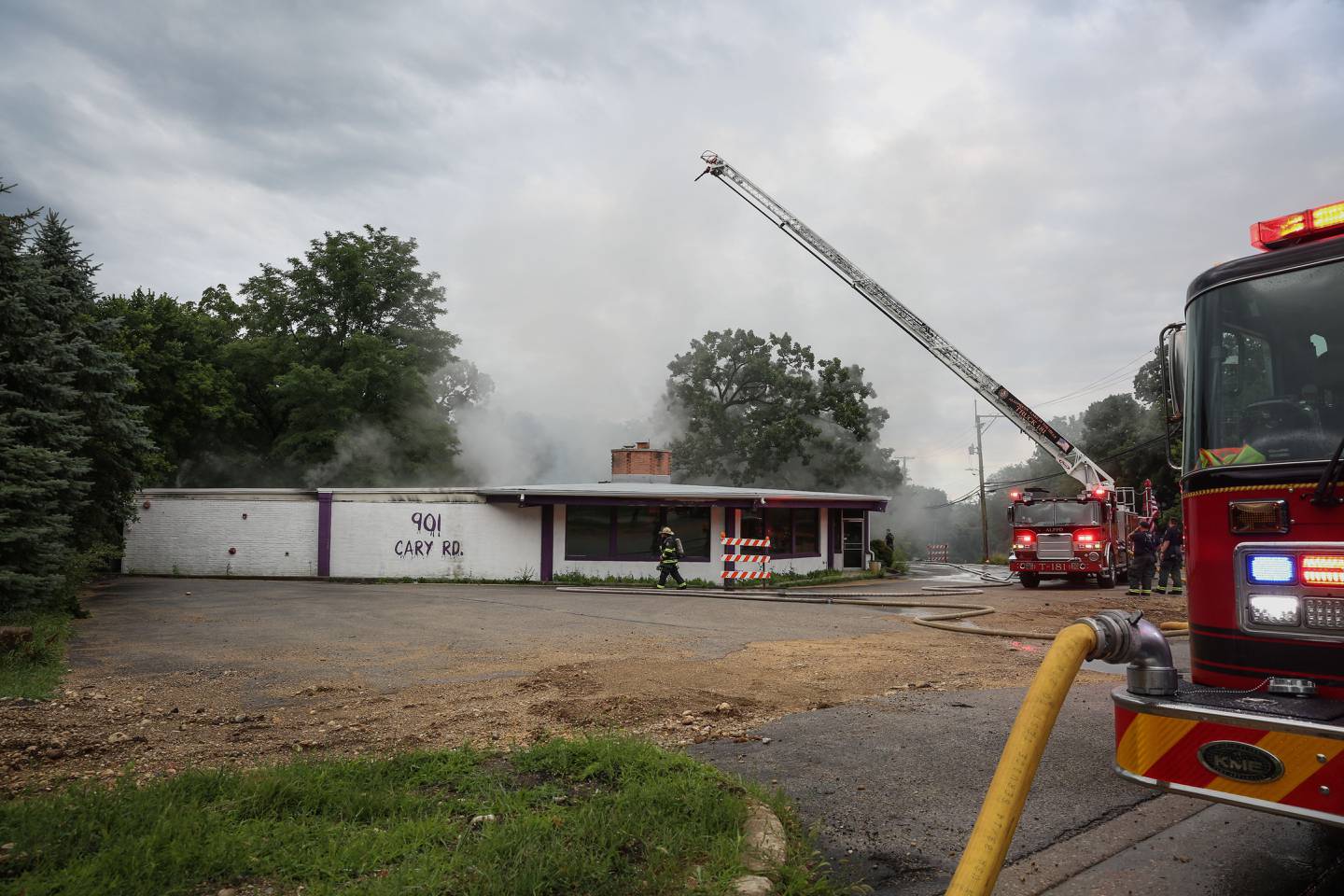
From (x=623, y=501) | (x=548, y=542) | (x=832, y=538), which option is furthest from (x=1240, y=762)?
(x=832, y=538)

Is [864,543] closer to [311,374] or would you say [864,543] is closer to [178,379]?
[311,374]

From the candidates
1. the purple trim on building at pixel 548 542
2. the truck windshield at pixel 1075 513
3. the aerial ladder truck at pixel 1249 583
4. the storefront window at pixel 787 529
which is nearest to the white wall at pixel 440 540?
the purple trim on building at pixel 548 542

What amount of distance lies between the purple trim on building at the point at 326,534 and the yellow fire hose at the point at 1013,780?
70.8 ft

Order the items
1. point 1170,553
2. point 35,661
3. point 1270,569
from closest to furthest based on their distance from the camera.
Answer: point 1270,569
point 35,661
point 1170,553

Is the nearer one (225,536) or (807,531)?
(225,536)

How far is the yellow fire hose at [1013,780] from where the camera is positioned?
100 inches

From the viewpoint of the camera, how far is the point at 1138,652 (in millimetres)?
3051

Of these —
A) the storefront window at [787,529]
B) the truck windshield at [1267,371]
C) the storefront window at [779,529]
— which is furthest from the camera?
the storefront window at [779,529]

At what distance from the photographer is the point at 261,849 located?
323cm

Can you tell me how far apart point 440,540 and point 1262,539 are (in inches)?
800

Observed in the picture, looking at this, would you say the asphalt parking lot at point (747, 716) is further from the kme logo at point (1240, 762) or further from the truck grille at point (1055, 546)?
the truck grille at point (1055, 546)

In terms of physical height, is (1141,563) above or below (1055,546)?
below

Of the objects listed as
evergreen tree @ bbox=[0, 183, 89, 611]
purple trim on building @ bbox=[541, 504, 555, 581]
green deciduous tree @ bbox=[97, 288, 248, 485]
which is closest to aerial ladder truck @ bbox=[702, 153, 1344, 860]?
evergreen tree @ bbox=[0, 183, 89, 611]

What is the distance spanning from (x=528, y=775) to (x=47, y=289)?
1220 cm
